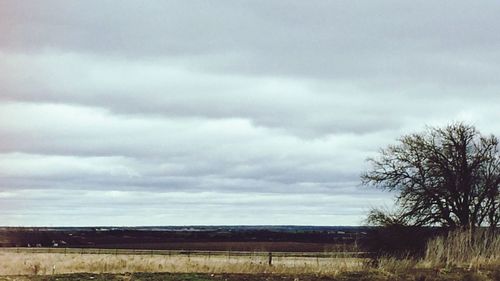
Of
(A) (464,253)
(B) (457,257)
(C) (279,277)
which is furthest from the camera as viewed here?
(A) (464,253)

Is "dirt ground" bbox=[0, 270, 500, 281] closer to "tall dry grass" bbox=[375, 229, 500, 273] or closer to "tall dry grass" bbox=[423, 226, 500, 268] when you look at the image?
"tall dry grass" bbox=[375, 229, 500, 273]

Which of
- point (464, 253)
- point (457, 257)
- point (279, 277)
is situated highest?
point (464, 253)

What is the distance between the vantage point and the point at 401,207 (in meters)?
36.9

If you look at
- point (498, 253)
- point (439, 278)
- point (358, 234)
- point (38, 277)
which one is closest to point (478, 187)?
point (358, 234)

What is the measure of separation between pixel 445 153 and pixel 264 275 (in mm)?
23505

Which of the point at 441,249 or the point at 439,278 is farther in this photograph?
the point at 441,249

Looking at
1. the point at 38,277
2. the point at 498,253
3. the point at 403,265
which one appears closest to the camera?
the point at 38,277

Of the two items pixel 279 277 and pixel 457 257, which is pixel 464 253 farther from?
pixel 279 277

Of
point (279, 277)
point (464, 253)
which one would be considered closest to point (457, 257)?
point (464, 253)

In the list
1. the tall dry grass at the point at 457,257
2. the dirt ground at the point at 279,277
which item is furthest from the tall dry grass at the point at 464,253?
the dirt ground at the point at 279,277

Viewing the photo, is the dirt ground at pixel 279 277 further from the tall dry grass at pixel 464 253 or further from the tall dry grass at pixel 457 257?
the tall dry grass at pixel 464 253

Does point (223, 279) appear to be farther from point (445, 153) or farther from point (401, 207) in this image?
point (445, 153)

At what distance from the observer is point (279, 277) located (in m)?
17.4

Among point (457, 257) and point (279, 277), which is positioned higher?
point (457, 257)
